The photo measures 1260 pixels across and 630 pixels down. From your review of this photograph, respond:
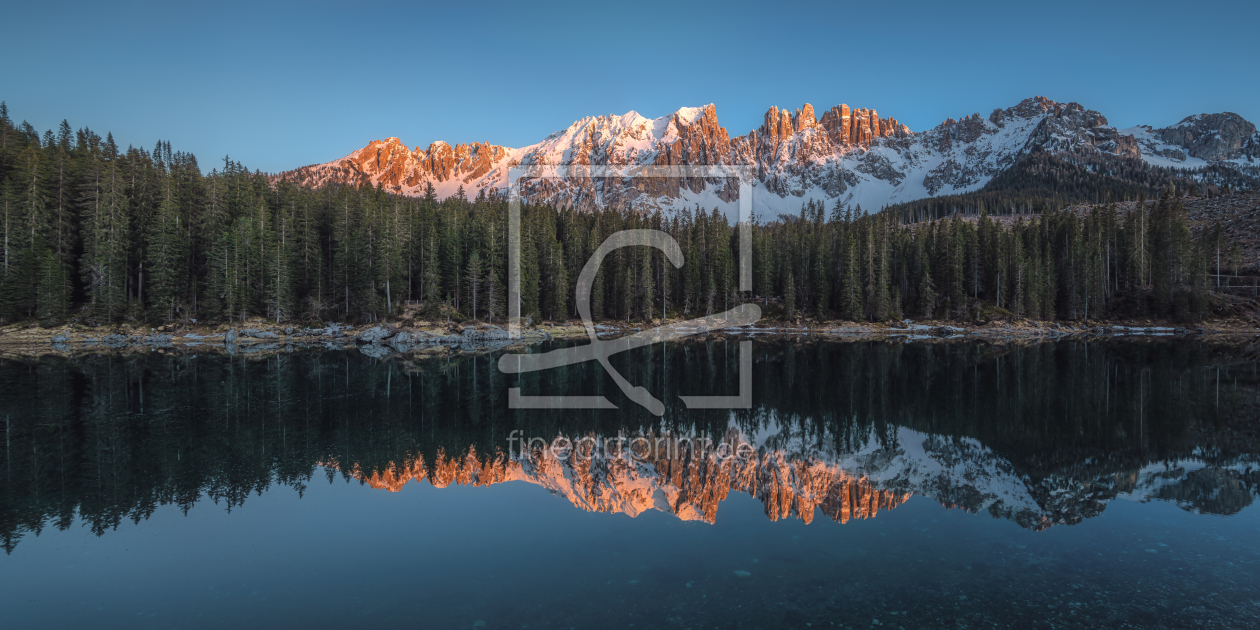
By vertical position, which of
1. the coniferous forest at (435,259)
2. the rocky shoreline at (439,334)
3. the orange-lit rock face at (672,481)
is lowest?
the orange-lit rock face at (672,481)

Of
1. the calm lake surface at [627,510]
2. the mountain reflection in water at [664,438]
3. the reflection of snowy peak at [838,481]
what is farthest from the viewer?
the mountain reflection in water at [664,438]

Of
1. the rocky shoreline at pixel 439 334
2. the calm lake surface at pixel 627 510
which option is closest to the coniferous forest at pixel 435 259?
the rocky shoreline at pixel 439 334

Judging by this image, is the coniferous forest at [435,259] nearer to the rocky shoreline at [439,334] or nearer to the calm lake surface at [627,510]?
the rocky shoreline at [439,334]

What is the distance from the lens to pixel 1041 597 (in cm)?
953

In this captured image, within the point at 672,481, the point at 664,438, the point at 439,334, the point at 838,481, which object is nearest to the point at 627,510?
the point at 672,481

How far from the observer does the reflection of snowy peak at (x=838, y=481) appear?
14016 mm

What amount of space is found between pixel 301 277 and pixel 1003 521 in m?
74.5

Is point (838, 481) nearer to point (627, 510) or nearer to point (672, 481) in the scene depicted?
point (672, 481)

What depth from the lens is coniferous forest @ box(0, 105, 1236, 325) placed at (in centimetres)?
5803

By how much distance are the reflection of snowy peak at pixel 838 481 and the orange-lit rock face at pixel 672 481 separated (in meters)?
0.03

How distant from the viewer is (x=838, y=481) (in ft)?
52.4

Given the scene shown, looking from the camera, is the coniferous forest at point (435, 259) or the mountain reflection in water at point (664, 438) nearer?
the mountain reflection in water at point (664, 438)

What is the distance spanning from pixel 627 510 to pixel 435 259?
6063 cm

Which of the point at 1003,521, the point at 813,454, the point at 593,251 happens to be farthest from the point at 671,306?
the point at 1003,521
